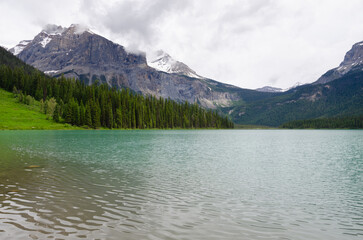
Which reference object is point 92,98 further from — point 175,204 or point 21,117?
point 175,204

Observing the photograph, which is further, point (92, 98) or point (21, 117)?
point (92, 98)

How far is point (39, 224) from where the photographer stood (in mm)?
11930

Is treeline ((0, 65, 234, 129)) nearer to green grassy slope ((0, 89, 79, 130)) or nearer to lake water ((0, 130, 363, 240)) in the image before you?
green grassy slope ((0, 89, 79, 130))

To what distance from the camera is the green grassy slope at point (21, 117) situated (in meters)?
125

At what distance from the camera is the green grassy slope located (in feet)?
409

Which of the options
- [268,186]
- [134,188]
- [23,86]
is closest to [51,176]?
[134,188]

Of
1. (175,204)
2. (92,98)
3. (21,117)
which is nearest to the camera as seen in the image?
(175,204)

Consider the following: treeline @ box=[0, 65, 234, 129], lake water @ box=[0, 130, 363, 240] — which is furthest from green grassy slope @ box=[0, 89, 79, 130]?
lake water @ box=[0, 130, 363, 240]

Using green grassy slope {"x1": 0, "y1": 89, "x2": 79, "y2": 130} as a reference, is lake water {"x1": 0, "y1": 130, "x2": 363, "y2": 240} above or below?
below

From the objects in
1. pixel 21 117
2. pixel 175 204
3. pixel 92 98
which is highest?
pixel 92 98

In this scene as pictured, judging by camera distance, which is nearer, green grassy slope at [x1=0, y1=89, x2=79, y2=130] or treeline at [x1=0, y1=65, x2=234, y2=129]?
green grassy slope at [x1=0, y1=89, x2=79, y2=130]

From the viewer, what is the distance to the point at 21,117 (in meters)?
135

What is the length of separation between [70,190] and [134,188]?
478 cm

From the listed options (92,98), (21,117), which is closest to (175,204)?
(21,117)
